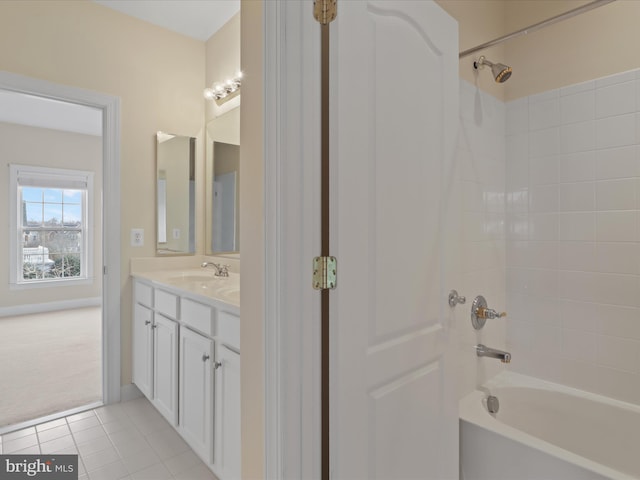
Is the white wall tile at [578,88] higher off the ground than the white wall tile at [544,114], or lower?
higher

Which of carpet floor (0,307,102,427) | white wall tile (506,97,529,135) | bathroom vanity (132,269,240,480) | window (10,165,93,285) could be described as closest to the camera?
bathroom vanity (132,269,240,480)

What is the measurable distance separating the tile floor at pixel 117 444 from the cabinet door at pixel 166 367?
16 centimetres

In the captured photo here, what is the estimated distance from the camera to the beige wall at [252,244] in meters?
1.05

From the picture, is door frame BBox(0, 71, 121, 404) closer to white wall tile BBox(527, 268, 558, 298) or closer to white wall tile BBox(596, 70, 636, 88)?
white wall tile BBox(527, 268, 558, 298)

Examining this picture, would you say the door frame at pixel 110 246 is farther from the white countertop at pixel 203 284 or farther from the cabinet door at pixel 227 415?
the cabinet door at pixel 227 415

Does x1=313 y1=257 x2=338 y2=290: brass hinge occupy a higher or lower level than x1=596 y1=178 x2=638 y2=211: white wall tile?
lower

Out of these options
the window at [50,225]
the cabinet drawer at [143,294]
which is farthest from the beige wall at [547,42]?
the window at [50,225]

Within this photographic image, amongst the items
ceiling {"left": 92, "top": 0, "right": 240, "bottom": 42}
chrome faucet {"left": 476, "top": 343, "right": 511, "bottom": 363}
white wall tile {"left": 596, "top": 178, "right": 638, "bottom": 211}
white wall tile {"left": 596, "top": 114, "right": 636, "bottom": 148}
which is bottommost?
chrome faucet {"left": 476, "top": 343, "right": 511, "bottom": 363}

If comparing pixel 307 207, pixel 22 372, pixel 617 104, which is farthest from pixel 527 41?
pixel 22 372

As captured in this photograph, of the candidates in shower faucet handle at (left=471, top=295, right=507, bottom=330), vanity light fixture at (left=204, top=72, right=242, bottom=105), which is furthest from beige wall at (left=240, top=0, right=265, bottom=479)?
vanity light fixture at (left=204, top=72, right=242, bottom=105)

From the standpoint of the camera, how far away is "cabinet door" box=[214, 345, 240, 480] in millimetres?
1481

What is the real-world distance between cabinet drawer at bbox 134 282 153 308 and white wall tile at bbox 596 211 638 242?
2.49 meters

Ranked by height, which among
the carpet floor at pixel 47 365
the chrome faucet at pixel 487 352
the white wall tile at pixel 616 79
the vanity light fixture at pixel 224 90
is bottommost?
the carpet floor at pixel 47 365

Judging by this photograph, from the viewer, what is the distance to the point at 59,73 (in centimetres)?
239
